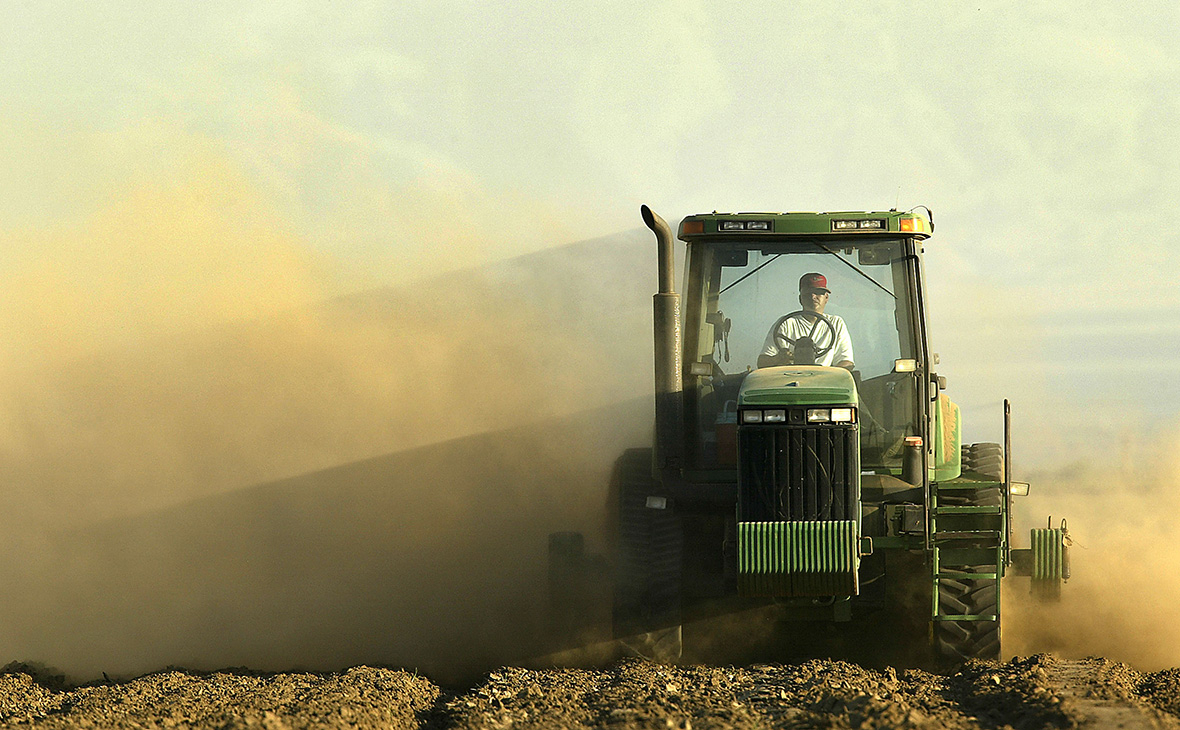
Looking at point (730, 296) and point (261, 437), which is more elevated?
point (730, 296)

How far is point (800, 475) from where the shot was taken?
7.80 metres

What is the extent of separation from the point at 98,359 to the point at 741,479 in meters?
7.77

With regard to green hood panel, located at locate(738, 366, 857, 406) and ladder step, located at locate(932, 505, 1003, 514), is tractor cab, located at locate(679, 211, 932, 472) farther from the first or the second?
ladder step, located at locate(932, 505, 1003, 514)

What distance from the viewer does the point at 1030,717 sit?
248 inches

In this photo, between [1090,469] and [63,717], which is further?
[1090,469]

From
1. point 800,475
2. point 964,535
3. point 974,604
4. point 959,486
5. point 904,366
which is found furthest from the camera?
point 904,366

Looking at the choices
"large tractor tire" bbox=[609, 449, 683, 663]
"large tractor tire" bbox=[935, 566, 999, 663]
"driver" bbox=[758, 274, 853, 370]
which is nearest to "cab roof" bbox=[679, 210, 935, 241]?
"driver" bbox=[758, 274, 853, 370]

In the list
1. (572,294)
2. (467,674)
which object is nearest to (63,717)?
(467,674)

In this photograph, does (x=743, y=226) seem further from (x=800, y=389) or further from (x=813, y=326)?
(x=800, y=389)

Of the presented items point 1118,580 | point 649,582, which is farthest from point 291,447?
point 1118,580

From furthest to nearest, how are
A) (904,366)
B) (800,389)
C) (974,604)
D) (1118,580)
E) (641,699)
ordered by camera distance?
(1118,580)
(904,366)
(974,604)
(800,389)
(641,699)

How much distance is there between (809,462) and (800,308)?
149 centimetres

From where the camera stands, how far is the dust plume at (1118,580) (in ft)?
32.6

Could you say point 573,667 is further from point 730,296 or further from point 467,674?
point 730,296
